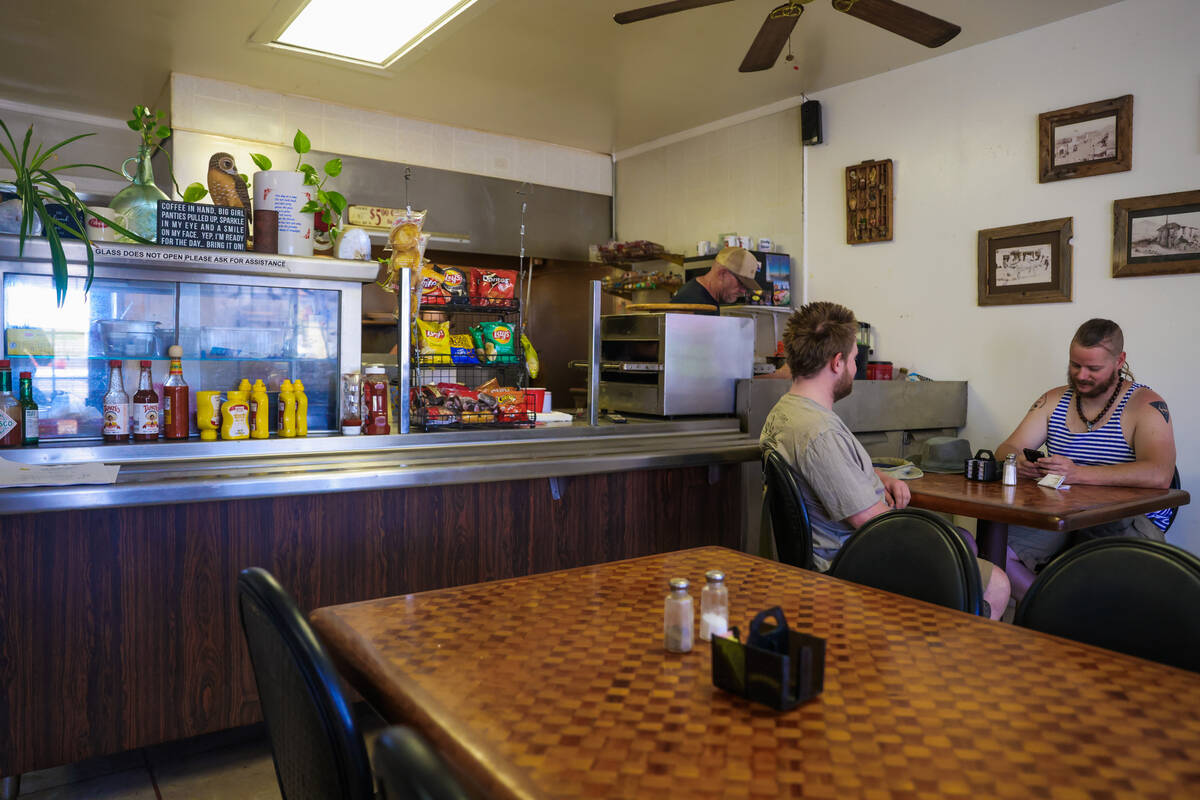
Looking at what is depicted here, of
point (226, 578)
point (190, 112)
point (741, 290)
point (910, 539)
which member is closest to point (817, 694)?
point (910, 539)

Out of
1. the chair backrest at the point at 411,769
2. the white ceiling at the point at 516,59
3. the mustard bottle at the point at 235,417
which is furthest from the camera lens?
the white ceiling at the point at 516,59

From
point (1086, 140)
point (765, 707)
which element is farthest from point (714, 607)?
point (1086, 140)

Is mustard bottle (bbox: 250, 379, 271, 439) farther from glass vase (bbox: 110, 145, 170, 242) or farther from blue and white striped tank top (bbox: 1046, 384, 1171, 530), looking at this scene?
blue and white striped tank top (bbox: 1046, 384, 1171, 530)

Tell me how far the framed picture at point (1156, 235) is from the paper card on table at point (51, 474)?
4.41m

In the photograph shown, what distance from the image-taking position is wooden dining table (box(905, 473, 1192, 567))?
8.62ft

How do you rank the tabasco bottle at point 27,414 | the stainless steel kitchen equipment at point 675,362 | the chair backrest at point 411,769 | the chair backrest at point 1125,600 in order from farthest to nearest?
1. the stainless steel kitchen equipment at point 675,362
2. the tabasco bottle at point 27,414
3. the chair backrest at point 1125,600
4. the chair backrest at point 411,769

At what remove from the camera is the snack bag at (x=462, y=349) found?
3.19 metres

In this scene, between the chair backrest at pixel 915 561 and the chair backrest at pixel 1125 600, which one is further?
the chair backrest at pixel 915 561

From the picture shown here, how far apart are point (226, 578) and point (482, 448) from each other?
94 centimetres

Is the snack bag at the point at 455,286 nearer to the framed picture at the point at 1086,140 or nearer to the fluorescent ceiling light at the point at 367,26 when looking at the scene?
the fluorescent ceiling light at the point at 367,26

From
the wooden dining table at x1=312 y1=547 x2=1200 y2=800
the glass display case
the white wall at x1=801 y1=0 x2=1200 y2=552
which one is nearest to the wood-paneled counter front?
the glass display case

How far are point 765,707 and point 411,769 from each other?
0.64 metres

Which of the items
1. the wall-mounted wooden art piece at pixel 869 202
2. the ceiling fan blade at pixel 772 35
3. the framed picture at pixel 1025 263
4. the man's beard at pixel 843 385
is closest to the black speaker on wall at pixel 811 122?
the wall-mounted wooden art piece at pixel 869 202

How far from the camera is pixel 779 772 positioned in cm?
97
